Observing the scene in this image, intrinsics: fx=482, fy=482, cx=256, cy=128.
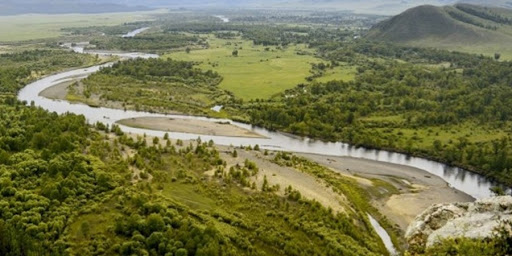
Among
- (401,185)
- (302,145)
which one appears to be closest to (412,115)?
(302,145)

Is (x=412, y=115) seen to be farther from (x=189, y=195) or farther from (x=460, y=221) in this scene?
(x=460, y=221)

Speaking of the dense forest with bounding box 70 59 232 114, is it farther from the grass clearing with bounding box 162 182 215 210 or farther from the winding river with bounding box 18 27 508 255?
the grass clearing with bounding box 162 182 215 210

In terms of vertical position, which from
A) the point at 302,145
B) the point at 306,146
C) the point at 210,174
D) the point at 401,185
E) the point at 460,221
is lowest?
the point at 401,185

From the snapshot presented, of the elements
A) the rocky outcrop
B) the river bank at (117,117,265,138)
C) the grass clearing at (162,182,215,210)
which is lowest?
the grass clearing at (162,182,215,210)

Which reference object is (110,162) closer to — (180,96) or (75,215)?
(75,215)

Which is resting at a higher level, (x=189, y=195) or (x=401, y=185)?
(x=189, y=195)

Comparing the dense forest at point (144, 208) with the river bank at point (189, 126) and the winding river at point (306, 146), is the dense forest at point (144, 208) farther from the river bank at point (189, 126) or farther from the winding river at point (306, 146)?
the river bank at point (189, 126)

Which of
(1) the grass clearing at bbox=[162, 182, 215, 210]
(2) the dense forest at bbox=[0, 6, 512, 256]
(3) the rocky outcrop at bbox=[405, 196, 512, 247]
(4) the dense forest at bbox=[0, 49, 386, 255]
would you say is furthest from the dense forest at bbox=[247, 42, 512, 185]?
(3) the rocky outcrop at bbox=[405, 196, 512, 247]

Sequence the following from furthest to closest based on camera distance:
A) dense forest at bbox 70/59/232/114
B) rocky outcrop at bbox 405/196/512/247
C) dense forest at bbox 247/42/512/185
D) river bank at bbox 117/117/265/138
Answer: dense forest at bbox 70/59/232/114, river bank at bbox 117/117/265/138, dense forest at bbox 247/42/512/185, rocky outcrop at bbox 405/196/512/247

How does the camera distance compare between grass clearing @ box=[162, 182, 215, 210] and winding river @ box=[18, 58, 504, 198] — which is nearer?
grass clearing @ box=[162, 182, 215, 210]
